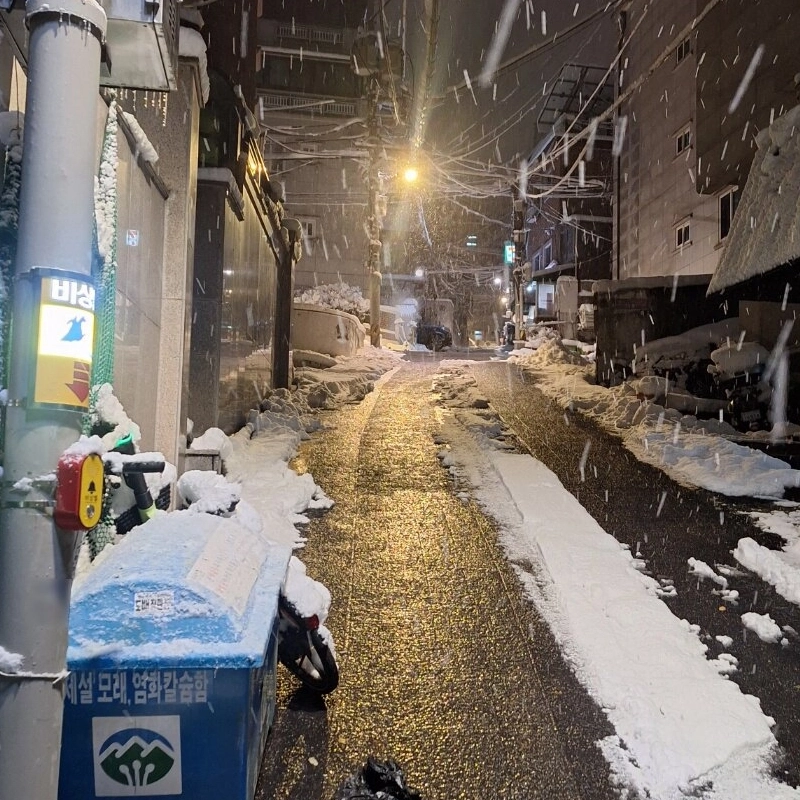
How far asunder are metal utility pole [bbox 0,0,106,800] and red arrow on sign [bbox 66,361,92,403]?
7 centimetres

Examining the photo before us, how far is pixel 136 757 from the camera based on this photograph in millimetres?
2332

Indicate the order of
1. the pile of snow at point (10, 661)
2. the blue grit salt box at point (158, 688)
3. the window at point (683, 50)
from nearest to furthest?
the pile of snow at point (10, 661) < the blue grit salt box at point (158, 688) < the window at point (683, 50)

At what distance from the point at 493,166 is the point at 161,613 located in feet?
88.5

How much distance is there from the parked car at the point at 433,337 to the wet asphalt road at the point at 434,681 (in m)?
28.8

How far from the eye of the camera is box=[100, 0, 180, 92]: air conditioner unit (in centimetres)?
286

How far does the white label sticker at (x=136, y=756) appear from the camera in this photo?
7.56 feet

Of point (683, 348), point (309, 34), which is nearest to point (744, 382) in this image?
point (683, 348)

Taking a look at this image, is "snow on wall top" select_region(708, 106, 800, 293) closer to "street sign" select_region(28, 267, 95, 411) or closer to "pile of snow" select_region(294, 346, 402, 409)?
"pile of snow" select_region(294, 346, 402, 409)

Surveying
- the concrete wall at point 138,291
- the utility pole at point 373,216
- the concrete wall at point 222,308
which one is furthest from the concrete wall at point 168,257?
the utility pole at point 373,216

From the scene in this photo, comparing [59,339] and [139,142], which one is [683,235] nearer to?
[139,142]

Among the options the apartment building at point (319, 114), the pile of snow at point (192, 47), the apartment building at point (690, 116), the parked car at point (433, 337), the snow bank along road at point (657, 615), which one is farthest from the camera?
the parked car at point (433, 337)

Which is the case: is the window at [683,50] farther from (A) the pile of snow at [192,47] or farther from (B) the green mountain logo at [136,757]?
(B) the green mountain logo at [136,757]

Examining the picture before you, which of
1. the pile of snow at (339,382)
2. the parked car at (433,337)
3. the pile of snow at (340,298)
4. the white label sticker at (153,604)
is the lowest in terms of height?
the white label sticker at (153,604)

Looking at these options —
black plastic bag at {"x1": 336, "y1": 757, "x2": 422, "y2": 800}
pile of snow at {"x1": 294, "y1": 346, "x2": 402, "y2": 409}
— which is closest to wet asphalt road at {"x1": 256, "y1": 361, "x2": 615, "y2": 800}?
black plastic bag at {"x1": 336, "y1": 757, "x2": 422, "y2": 800}
